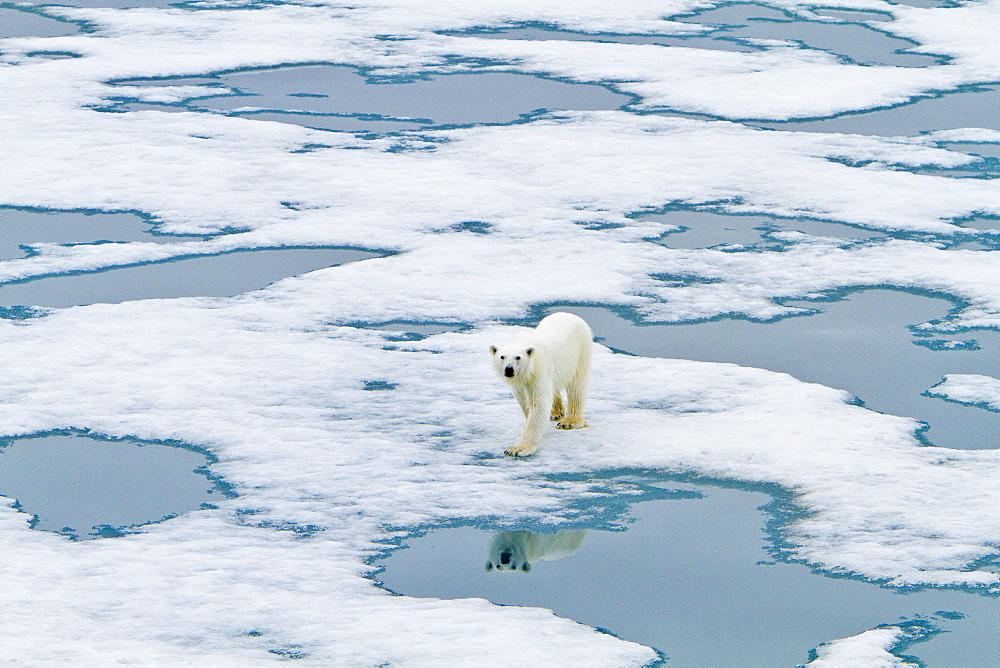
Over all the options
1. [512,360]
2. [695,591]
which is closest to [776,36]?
[512,360]

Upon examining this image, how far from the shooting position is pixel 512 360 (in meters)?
5.24

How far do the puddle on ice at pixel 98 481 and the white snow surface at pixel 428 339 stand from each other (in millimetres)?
116

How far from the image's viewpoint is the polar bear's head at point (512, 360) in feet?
17.2

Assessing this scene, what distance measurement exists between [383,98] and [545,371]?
7.40m

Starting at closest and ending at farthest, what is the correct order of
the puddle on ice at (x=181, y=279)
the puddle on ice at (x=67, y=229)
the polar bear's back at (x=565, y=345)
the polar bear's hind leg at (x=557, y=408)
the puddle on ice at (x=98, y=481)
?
the puddle on ice at (x=98, y=481), the polar bear's back at (x=565, y=345), the polar bear's hind leg at (x=557, y=408), the puddle on ice at (x=181, y=279), the puddle on ice at (x=67, y=229)

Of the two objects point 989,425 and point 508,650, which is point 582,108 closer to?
point 989,425

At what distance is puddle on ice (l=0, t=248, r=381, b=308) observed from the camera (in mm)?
7500

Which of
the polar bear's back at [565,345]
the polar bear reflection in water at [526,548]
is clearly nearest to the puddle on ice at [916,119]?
the polar bear's back at [565,345]

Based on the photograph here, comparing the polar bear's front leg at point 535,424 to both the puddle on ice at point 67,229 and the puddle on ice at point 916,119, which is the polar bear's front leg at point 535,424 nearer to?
the puddle on ice at point 67,229

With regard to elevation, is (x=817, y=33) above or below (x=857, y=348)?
above

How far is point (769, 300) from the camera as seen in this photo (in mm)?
7391

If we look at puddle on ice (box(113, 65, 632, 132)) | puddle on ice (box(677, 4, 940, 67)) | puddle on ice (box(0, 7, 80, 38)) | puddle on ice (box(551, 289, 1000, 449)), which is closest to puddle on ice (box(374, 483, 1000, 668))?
puddle on ice (box(551, 289, 1000, 449))

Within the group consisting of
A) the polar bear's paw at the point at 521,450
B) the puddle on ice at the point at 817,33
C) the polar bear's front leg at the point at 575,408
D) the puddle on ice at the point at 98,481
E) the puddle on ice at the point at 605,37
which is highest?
the puddle on ice at the point at 817,33

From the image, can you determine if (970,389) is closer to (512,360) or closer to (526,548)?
(512,360)
